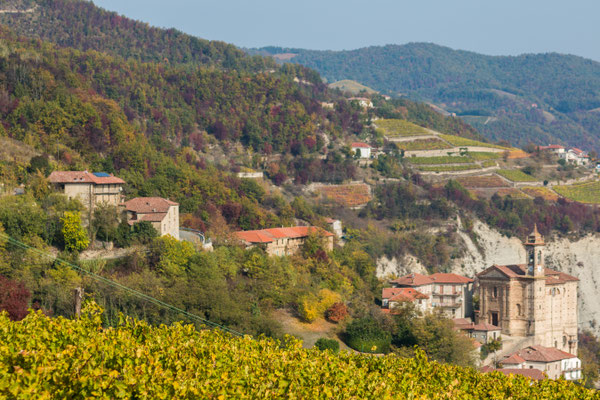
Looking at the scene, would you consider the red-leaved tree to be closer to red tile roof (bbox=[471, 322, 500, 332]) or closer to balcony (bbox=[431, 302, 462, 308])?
red tile roof (bbox=[471, 322, 500, 332])

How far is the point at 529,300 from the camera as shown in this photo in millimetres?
55438

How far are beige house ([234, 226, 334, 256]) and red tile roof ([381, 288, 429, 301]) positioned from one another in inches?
270

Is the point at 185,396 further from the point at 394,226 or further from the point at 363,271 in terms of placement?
the point at 394,226

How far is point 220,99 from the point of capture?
102 meters

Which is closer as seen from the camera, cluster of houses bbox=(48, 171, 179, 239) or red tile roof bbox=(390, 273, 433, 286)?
cluster of houses bbox=(48, 171, 179, 239)

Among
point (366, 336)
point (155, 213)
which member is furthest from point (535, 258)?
point (155, 213)

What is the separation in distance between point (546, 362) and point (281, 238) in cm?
1987

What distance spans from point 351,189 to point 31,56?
38.0 m

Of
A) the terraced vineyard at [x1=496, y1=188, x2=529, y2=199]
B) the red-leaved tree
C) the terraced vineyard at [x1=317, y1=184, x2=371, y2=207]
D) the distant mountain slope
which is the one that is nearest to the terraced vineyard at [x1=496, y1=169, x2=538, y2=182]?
the terraced vineyard at [x1=496, y1=188, x2=529, y2=199]

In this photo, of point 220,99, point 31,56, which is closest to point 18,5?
point 220,99

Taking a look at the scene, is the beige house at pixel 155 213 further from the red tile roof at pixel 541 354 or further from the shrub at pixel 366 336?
the red tile roof at pixel 541 354

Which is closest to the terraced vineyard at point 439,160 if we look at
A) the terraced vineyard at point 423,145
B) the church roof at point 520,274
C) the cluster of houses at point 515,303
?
the terraced vineyard at point 423,145

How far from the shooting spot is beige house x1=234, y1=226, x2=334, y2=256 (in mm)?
56616

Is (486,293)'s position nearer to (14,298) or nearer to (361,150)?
(14,298)
